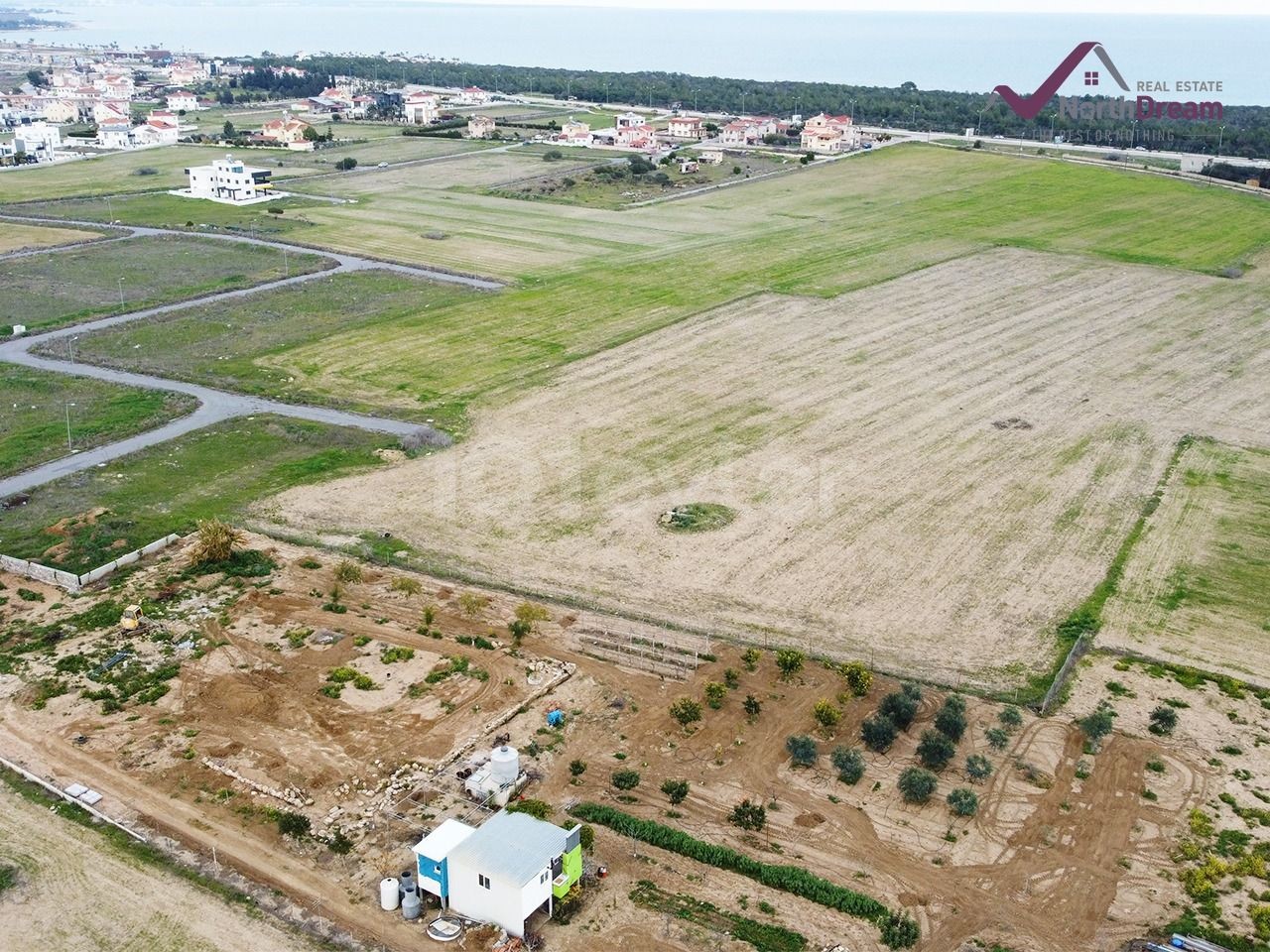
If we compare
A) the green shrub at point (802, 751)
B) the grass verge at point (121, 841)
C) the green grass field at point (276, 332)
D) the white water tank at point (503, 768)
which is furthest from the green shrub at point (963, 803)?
the green grass field at point (276, 332)

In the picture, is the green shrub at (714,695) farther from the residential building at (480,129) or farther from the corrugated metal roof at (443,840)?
the residential building at (480,129)

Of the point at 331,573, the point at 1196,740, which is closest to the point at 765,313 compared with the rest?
the point at 331,573

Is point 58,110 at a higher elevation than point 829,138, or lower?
lower

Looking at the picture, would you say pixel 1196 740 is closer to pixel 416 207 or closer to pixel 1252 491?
pixel 1252 491

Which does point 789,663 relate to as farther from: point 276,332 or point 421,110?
point 421,110

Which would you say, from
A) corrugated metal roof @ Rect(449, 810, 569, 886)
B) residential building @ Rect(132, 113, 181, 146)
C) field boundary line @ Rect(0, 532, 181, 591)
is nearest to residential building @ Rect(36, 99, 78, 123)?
residential building @ Rect(132, 113, 181, 146)

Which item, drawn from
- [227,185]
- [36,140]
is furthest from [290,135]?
[227,185]
